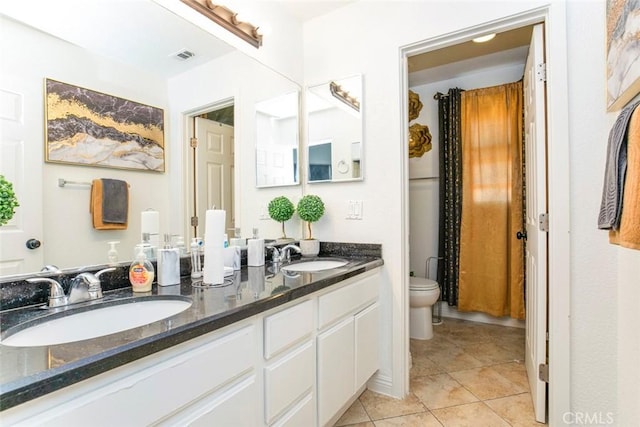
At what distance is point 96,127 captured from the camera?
1.18 metres

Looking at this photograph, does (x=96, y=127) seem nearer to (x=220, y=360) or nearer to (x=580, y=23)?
(x=220, y=360)

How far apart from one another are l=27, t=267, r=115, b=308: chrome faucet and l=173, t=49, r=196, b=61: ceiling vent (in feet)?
3.34

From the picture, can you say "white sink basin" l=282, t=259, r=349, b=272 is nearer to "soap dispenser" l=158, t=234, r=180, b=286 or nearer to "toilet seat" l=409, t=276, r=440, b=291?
"soap dispenser" l=158, t=234, r=180, b=286

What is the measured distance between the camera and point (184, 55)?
4.97ft

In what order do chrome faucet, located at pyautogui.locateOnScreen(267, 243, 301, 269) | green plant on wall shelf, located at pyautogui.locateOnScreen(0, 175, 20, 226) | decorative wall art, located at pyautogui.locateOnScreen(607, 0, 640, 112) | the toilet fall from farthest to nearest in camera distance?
the toilet < chrome faucet, located at pyautogui.locateOnScreen(267, 243, 301, 269) < decorative wall art, located at pyautogui.locateOnScreen(607, 0, 640, 112) < green plant on wall shelf, located at pyautogui.locateOnScreen(0, 175, 20, 226)

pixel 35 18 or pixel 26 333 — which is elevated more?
pixel 35 18

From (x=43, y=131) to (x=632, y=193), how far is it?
1789 millimetres

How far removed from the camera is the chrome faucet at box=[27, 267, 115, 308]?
98 cm

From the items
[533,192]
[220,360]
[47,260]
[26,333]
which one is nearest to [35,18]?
[47,260]

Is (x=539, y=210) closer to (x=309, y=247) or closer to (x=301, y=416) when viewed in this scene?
(x=309, y=247)

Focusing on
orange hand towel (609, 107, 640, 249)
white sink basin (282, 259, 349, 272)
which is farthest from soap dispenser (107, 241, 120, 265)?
orange hand towel (609, 107, 640, 249)

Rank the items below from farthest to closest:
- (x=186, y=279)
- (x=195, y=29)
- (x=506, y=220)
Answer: (x=506, y=220)
(x=195, y=29)
(x=186, y=279)

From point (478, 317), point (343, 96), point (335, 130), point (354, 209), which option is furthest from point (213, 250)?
point (478, 317)

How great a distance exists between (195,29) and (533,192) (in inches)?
78.6
